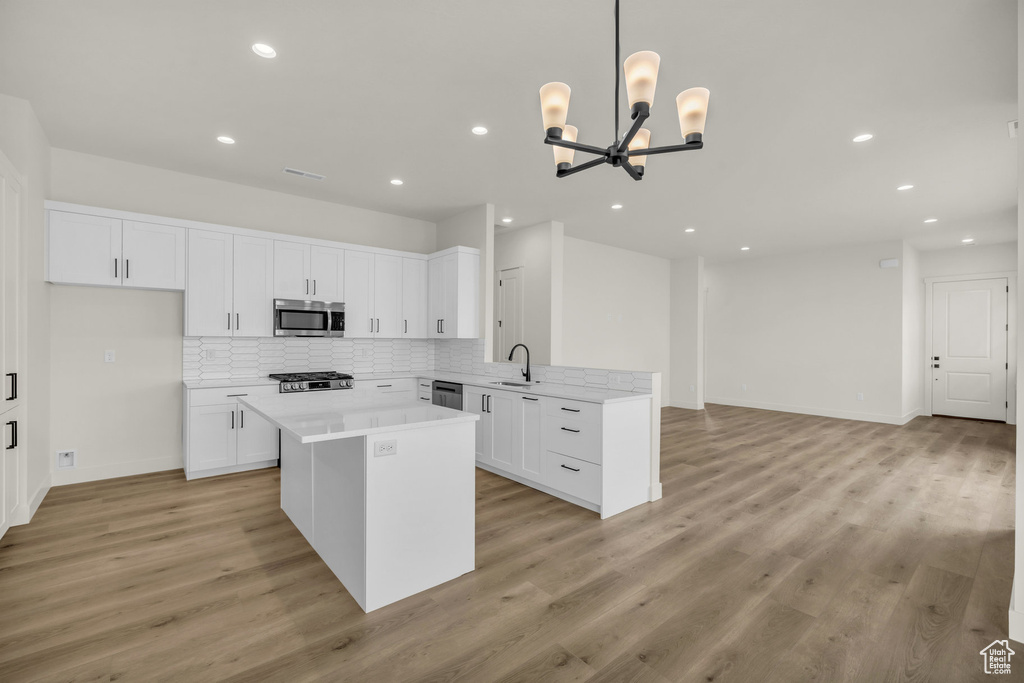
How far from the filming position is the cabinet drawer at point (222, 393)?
420cm

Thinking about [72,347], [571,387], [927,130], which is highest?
[927,130]

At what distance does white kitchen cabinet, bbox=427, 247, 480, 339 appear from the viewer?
544cm

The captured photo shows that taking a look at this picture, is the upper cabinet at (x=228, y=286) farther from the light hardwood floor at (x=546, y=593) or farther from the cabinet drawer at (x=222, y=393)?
the light hardwood floor at (x=546, y=593)

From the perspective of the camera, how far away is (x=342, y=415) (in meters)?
2.54

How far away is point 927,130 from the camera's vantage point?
345 centimetres

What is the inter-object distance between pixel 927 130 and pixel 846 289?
4901mm

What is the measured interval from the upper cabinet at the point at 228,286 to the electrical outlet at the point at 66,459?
133 centimetres

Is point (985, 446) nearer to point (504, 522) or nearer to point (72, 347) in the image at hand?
point (504, 522)

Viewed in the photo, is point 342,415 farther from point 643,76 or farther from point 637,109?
point 643,76

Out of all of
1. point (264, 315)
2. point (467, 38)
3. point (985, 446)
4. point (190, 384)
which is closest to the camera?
point (467, 38)

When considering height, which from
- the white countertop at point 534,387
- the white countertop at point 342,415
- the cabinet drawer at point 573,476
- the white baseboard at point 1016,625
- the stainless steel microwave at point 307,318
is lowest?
the white baseboard at point 1016,625

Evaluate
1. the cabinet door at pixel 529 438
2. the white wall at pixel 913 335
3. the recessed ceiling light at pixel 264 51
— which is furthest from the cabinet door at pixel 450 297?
the white wall at pixel 913 335

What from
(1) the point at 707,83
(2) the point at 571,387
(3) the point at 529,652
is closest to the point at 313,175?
(2) the point at 571,387

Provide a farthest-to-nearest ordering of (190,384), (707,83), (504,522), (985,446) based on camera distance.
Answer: (985,446) → (190,384) → (504,522) → (707,83)
